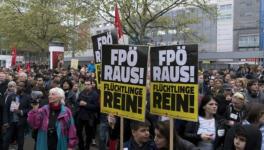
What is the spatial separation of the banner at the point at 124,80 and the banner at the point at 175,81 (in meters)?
0.17

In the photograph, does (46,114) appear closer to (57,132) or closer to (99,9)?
(57,132)

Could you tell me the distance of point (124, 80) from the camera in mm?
5891

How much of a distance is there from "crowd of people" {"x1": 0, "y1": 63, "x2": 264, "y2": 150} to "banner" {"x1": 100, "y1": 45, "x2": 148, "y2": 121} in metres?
0.27

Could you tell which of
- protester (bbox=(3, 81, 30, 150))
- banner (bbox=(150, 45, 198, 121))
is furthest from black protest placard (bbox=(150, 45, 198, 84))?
protester (bbox=(3, 81, 30, 150))

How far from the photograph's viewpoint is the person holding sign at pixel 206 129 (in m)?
6.07

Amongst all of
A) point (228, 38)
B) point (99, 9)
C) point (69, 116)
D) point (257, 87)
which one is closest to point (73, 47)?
point (99, 9)

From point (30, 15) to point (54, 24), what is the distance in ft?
7.56

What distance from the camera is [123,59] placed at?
5.91m

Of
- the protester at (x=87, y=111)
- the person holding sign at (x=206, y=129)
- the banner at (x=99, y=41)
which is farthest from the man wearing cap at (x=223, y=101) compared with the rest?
→ the protester at (x=87, y=111)

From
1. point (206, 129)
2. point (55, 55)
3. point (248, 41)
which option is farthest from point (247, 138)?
point (248, 41)

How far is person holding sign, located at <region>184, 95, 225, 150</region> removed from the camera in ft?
19.9

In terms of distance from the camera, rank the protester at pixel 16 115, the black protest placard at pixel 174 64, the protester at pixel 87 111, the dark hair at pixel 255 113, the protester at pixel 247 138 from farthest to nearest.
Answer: the protester at pixel 87 111
the protester at pixel 16 115
the dark hair at pixel 255 113
the black protest placard at pixel 174 64
the protester at pixel 247 138

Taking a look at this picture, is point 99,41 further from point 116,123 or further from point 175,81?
point 175,81

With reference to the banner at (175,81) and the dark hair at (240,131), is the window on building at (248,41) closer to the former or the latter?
the banner at (175,81)
